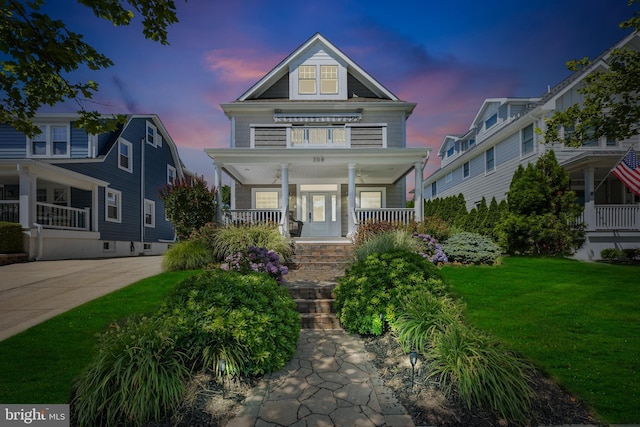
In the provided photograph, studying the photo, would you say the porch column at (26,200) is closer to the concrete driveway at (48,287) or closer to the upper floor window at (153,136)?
the concrete driveway at (48,287)

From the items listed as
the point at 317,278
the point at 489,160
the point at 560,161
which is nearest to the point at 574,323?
the point at 317,278

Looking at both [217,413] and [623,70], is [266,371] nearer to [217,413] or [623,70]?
[217,413]

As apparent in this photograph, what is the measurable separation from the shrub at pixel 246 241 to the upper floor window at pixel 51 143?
11418mm

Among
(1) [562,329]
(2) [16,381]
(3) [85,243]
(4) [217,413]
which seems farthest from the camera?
(3) [85,243]

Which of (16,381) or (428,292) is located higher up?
(428,292)

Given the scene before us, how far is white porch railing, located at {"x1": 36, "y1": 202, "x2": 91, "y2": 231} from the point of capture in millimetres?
11266

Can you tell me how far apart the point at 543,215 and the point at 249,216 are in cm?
1120

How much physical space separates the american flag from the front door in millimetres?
10420

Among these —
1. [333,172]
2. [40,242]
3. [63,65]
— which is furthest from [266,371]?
[40,242]

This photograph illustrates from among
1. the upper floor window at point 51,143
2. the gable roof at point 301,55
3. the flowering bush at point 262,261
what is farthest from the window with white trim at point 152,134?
the flowering bush at point 262,261

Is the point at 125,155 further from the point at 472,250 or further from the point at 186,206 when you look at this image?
the point at 472,250

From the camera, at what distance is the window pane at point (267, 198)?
47.8 ft

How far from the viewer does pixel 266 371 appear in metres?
3.33

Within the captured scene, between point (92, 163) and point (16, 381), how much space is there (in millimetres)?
13994
